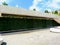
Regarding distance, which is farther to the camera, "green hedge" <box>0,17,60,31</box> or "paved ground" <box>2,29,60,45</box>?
"green hedge" <box>0,17,60,31</box>

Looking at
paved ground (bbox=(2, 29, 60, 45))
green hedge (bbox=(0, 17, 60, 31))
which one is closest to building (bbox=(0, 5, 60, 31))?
green hedge (bbox=(0, 17, 60, 31))

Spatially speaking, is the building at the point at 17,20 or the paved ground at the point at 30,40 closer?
the paved ground at the point at 30,40

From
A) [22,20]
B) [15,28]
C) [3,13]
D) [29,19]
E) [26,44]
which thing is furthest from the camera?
[29,19]

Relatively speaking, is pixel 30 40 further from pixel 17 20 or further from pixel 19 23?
pixel 19 23

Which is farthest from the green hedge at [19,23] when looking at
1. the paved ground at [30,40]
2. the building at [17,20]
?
the paved ground at [30,40]

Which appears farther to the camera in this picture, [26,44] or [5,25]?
[5,25]

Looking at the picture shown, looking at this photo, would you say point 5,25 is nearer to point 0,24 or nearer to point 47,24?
point 0,24

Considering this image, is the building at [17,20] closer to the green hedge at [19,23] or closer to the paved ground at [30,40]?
the green hedge at [19,23]

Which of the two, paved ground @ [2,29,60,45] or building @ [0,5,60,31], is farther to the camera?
building @ [0,5,60,31]

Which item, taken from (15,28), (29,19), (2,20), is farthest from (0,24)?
(29,19)

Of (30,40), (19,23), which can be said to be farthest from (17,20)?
(30,40)

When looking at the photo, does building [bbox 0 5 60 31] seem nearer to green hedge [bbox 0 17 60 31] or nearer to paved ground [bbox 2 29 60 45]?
green hedge [bbox 0 17 60 31]

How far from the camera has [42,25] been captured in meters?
37.9

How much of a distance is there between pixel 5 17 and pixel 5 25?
4.21ft
